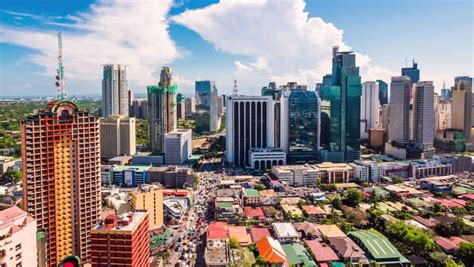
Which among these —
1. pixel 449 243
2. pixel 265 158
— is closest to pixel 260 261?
pixel 449 243

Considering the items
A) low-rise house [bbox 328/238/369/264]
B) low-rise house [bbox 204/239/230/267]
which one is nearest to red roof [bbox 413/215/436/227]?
low-rise house [bbox 328/238/369/264]

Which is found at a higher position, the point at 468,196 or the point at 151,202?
the point at 151,202

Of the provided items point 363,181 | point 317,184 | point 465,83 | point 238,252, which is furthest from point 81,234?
point 465,83

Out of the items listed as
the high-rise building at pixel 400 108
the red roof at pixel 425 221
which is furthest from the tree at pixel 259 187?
the high-rise building at pixel 400 108

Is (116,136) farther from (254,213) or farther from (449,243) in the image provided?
(449,243)

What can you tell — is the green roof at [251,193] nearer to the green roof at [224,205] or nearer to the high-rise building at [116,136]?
the green roof at [224,205]

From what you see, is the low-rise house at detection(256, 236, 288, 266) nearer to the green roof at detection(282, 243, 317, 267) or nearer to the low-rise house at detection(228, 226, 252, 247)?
the green roof at detection(282, 243, 317, 267)
